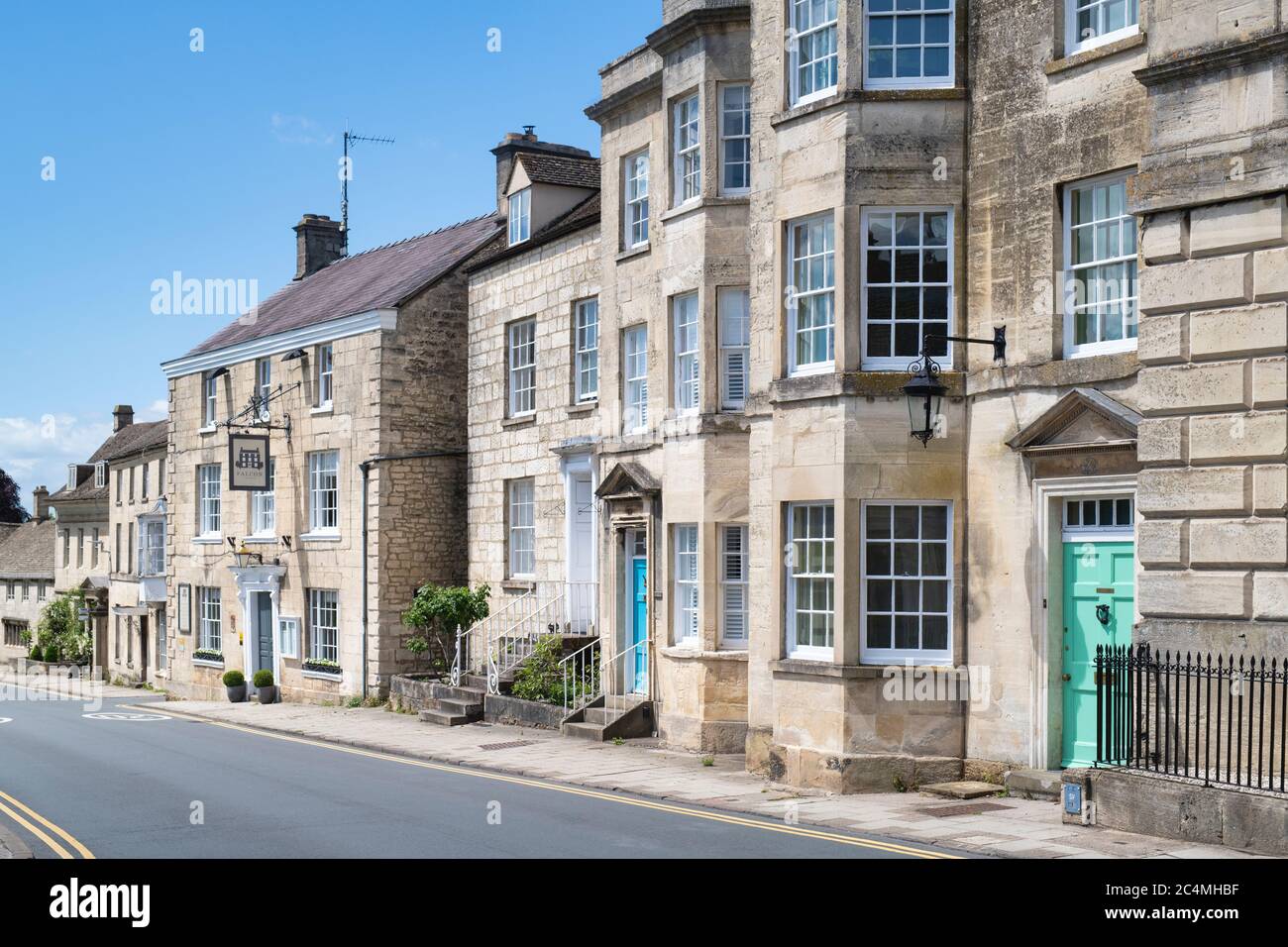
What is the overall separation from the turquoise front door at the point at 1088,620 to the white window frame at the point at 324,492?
21.0 m

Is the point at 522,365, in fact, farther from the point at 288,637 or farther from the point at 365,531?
the point at 288,637

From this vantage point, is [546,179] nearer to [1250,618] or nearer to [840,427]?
[840,427]

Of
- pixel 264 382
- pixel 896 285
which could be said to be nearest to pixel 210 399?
pixel 264 382

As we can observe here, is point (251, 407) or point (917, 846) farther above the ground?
point (251, 407)

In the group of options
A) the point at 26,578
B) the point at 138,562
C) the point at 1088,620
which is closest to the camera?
the point at 1088,620

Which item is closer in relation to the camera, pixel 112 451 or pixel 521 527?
pixel 521 527

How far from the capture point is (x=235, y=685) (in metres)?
35.8

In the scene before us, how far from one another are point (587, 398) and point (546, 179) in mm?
5530

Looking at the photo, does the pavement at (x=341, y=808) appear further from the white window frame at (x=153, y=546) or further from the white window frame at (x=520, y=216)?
the white window frame at (x=153, y=546)

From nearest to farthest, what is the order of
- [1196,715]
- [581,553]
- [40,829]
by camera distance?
[1196,715], [40,829], [581,553]

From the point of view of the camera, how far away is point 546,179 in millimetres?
29125

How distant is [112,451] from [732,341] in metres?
46.7

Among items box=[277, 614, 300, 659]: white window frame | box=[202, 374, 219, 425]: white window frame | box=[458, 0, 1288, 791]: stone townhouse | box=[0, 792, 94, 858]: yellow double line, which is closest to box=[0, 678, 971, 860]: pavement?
box=[0, 792, 94, 858]: yellow double line
